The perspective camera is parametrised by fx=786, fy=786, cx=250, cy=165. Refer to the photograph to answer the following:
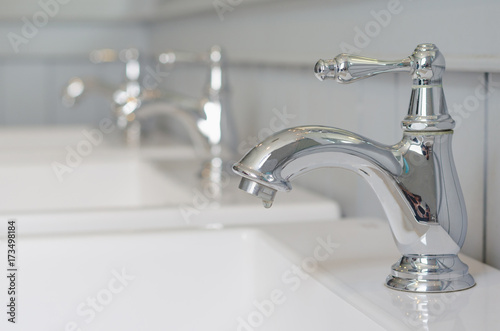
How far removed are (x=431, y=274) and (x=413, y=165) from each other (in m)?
0.07

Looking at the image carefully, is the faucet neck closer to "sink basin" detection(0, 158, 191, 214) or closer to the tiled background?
the tiled background

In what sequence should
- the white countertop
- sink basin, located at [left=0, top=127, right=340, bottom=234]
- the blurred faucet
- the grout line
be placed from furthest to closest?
the blurred faucet
sink basin, located at [left=0, top=127, right=340, bottom=234]
the grout line
the white countertop

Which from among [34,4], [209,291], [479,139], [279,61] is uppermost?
[34,4]

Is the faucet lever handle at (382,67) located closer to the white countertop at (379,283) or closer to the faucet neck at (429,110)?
the faucet neck at (429,110)

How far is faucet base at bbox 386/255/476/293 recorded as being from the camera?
51 cm

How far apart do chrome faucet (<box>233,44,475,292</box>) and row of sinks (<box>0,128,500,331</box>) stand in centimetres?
2

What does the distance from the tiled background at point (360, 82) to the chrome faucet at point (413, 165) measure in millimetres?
91

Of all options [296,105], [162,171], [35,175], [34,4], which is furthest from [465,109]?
[34,4]

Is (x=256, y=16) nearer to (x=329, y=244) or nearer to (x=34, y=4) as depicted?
(x=329, y=244)

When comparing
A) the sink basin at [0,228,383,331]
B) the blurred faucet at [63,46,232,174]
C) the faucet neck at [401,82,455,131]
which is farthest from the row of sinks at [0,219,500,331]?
the blurred faucet at [63,46,232,174]

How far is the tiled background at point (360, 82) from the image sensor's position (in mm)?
595

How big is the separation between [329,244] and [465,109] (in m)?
0.15

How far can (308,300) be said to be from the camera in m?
0.56

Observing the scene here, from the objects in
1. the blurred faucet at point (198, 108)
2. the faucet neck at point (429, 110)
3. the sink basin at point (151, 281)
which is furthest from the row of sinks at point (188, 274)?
the blurred faucet at point (198, 108)
